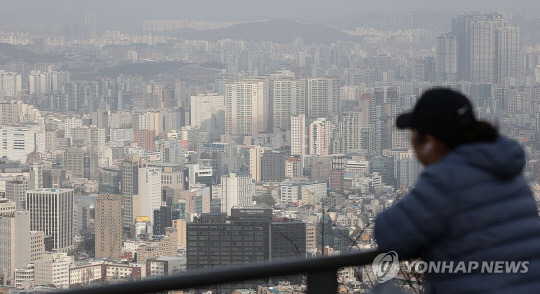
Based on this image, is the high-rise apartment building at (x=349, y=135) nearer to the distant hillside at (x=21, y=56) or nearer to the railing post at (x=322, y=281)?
the distant hillside at (x=21, y=56)

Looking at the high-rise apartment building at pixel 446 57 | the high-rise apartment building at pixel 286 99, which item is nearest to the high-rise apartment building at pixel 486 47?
the high-rise apartment building at pixel 446 57

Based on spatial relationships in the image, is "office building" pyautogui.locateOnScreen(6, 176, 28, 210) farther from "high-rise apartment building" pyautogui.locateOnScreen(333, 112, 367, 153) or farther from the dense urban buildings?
"high-rise apartment building" pyautogui.locateOnScreen(333, 112, 367, 153)

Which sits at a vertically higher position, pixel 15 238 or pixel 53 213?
pixel 53 213

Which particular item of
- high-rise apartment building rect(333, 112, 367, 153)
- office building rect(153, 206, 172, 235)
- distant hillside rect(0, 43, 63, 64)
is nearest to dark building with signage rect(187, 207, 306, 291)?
office building rect(153, 206, 172, 235)

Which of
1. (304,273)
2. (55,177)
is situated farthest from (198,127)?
(304,273)

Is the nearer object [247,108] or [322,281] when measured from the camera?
[322,281]

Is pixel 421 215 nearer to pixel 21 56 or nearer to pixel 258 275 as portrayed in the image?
pixel 258 275

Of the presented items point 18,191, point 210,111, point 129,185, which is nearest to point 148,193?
point 129,185
